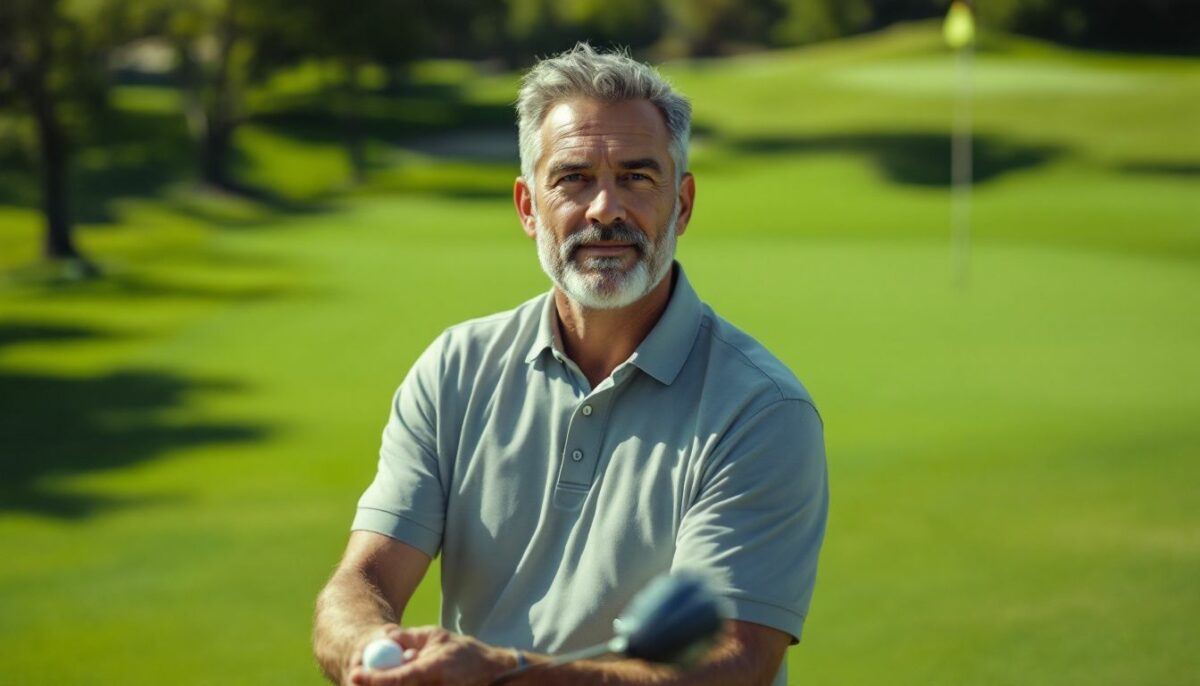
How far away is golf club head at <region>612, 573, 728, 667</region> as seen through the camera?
6.45 feet

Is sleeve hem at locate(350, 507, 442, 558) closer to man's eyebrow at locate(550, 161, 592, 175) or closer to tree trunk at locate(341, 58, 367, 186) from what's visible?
man's eyebrow at locate(550, 161, 592, 175)

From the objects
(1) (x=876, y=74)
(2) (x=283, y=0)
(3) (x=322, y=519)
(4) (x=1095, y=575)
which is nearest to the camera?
(4) (x=1095, y=575)

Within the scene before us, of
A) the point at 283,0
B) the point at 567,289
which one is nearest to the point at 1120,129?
the point at 283,0

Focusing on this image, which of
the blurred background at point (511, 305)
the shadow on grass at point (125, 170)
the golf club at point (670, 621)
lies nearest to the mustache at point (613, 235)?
the golf club at point (670, 621)

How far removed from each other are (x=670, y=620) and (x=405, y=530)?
0.91 m

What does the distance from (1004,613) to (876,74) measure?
28.1 m

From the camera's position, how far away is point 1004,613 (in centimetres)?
580

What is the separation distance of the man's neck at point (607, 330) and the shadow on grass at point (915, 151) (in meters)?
21.9

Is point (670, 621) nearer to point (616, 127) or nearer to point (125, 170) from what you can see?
point (616, 127)

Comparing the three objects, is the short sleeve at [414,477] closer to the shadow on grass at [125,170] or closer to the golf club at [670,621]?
the golf club at [670,621]

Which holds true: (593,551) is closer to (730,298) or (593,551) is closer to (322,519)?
(322,519)

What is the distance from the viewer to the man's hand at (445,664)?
229 cm

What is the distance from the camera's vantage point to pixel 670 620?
196cm

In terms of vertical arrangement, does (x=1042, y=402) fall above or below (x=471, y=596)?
below
